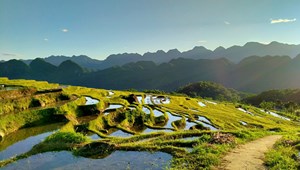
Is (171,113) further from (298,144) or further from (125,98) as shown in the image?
(298,144)

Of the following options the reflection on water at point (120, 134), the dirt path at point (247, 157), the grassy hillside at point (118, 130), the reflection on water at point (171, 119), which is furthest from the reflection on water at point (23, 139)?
the dirt path at point (247, 157)

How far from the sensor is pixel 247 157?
22.4m

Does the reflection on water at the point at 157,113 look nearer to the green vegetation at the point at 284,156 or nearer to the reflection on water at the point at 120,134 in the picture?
the reflection on water at the point at 120,134

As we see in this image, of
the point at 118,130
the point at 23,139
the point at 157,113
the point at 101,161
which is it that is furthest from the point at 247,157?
the point at 157,113

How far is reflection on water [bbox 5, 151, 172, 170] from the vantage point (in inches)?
840

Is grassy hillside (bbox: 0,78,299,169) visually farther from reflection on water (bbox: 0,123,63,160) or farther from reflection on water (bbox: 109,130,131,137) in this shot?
reflection on water (bbox: 0,123,63,160)

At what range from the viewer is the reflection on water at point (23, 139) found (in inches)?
1141

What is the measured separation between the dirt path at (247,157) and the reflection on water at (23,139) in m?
20.4

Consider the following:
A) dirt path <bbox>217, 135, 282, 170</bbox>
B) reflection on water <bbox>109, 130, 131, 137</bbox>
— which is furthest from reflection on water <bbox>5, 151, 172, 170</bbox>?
reflection on water <bbox>109, 130, 131, 137</bbox>

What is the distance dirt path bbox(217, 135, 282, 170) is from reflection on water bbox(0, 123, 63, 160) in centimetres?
2044

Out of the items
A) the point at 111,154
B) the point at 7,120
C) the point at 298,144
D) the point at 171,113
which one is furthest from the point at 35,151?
the point at 171,113

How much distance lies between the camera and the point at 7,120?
36.8 metres

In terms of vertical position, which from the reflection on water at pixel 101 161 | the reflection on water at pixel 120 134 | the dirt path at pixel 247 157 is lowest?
the reflection on water at pixel 120 134

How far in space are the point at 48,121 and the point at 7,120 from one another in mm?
6339
